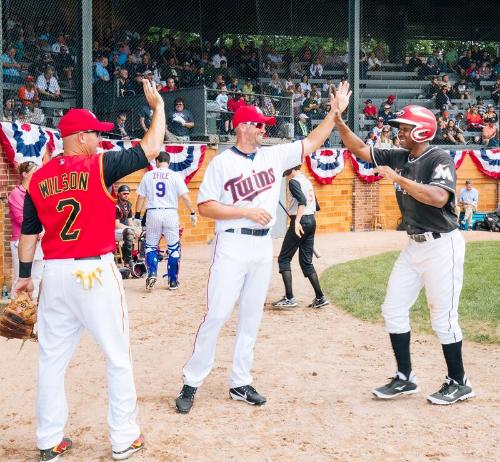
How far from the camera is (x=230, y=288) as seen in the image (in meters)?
5.16

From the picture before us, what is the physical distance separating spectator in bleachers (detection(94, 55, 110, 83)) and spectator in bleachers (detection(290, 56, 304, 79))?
305 inches

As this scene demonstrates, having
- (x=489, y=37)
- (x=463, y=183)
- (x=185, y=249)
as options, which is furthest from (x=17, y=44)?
(x=489, y=37)

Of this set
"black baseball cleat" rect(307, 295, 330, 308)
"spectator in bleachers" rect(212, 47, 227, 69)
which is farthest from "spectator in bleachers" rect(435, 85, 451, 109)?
"black baseball cleat" rect(307, 295, 330, 308)

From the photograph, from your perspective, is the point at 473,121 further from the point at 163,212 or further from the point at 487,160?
the point at 163,212

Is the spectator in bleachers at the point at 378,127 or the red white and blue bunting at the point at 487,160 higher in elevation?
the spectator in bleachers at the point at 378,127

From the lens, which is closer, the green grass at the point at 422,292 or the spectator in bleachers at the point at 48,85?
the green grass at the point at 422,292

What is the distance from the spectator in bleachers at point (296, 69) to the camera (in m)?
24.8

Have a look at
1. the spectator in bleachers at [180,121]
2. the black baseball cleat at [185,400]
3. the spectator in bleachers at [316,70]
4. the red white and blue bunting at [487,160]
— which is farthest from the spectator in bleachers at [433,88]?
the black baseball cleat at [185,400]

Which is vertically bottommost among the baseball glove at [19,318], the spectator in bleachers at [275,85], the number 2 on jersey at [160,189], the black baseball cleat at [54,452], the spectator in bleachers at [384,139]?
the black baseball cleat at [54,452]

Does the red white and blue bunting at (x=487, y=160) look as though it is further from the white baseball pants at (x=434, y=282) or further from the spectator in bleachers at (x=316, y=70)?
the white baseball pants at (x=434, y=282)

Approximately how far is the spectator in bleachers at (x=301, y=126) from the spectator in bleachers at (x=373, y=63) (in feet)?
24.7

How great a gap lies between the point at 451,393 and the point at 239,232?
2.05 metres

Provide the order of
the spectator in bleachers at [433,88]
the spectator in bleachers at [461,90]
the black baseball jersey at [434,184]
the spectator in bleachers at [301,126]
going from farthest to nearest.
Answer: the spectator in bleachers at [461,90] < the spectator in bleachers at [433,88] < the spectator in bleachers at [301,126] < the black baseball jersey at [434,184]

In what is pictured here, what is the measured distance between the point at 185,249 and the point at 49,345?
12.0m
